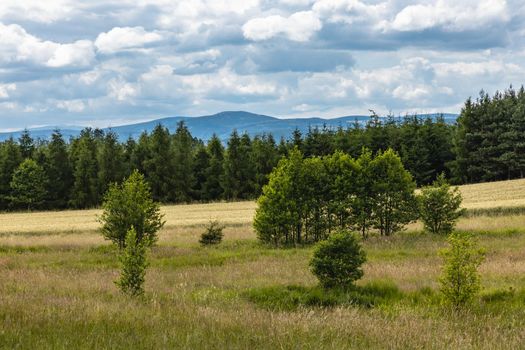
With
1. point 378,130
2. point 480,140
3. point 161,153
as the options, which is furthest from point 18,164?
point 480,140

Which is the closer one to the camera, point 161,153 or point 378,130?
point 161,153

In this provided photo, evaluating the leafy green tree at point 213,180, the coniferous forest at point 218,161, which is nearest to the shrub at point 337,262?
the coniferous forest at point 218,161

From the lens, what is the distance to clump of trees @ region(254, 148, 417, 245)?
29.2 meters

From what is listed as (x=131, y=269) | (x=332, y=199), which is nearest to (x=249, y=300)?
(x=131, y=269)

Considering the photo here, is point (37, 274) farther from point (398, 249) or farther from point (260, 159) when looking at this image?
point (260, 159)

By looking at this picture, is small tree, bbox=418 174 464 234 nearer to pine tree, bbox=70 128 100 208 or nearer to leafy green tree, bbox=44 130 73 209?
pine tree, bbox=70 128 100 208

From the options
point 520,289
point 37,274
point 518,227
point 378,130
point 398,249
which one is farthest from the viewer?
point 378,130

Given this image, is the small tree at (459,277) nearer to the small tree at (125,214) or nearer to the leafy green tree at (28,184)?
the small tree at (125,214)

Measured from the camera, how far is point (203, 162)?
267 ft

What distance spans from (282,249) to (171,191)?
171 feet

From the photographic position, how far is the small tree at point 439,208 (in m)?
28.5

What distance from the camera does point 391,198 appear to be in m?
30.0

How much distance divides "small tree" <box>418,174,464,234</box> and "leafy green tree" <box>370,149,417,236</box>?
774mm

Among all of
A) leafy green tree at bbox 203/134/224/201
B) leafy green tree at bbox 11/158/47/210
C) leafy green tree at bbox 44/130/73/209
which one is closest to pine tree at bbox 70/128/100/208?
leafy green tree at bbox 44/130/73/209
